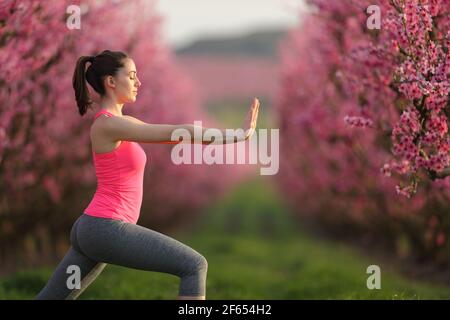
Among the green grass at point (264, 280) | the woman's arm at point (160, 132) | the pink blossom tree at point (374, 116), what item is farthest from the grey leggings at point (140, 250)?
the green grass at point (264, 280)

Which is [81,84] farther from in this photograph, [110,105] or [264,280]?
[264,280]

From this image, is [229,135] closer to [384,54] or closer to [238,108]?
[384,54]

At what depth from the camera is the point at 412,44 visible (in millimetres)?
7035

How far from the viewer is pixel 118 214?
208 inches

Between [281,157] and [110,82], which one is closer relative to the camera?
[110,82]

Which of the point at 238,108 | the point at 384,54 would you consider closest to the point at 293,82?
the point at 384,54

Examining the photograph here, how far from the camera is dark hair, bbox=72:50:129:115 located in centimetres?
568

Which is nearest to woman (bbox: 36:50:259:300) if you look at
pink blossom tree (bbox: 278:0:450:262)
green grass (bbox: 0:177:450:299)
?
pink blossom tree (bbox: 278:0:450:262)

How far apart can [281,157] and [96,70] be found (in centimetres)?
2226

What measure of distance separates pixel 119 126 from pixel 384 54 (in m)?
4.31

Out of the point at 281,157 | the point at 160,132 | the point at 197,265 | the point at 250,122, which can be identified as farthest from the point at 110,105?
the point at 281,157

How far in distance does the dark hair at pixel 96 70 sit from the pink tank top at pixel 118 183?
0.64m

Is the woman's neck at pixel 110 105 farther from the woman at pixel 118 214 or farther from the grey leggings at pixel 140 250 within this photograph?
the grey leggings at pixel 140 250

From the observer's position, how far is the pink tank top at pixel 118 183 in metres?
5.30
